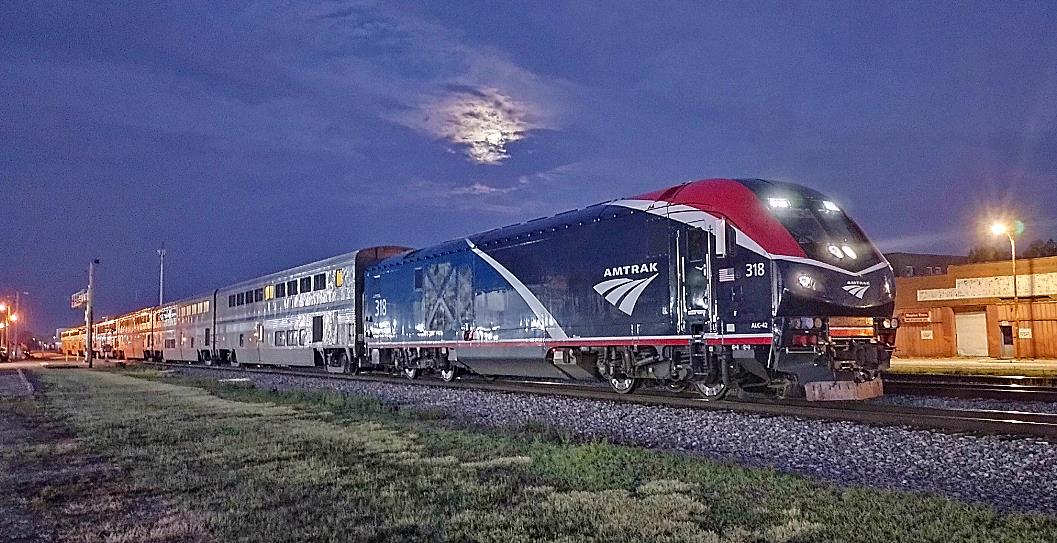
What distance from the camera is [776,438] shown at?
10.3 meters

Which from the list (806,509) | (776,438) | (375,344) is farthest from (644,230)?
(375,344)

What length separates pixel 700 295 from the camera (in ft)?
45.1

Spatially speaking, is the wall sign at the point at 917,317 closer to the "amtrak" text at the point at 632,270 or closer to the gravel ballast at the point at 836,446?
the "amtrak" text at the point at 632,270

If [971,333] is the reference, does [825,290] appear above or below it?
above

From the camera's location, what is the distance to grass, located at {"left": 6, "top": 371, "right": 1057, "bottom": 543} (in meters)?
5.73

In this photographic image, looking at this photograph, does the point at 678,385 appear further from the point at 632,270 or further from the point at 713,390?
the point at 632,270

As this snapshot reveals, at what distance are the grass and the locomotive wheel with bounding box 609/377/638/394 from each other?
16.9 ft

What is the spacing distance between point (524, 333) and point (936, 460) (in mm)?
10818

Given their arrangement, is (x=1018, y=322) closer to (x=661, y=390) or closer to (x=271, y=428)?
(x=661, y=390)

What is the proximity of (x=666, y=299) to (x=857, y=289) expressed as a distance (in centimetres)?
323

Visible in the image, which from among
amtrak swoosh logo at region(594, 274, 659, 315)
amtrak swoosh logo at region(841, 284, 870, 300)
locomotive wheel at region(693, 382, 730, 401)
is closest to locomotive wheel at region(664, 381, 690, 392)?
locomotive wheel at region(693, 382, 730, 401)

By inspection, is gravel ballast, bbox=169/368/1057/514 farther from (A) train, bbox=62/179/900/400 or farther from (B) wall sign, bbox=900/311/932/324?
(B) wall sign, bbox=900/311/932/324

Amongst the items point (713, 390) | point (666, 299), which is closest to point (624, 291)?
point (666, 299)

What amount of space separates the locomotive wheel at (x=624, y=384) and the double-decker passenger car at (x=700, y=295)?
0.13 feet
